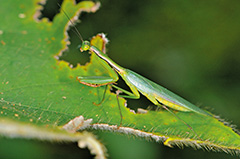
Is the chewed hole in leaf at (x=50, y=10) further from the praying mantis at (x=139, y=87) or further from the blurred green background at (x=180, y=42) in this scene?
the praying mantis at (x=139, y=87)

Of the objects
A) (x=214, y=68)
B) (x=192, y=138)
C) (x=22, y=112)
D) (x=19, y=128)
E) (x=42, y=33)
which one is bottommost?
(x=22, y=112)

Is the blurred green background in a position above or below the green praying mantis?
above

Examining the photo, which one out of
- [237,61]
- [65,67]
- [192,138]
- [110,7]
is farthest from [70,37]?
[237,61]

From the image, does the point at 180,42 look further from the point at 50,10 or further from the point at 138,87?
the point at 50,10

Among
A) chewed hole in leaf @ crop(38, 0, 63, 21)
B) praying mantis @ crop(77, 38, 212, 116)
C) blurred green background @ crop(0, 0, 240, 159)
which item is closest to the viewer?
praying mantis @ crop(77, 38, 212, 116)

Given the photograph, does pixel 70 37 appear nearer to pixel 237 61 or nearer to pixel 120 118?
pixel 120 118

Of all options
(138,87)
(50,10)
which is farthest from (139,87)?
(50,10)

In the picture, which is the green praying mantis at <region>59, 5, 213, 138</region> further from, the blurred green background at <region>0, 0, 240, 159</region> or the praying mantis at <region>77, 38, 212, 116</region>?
the blurred green background at <region>0, 0, 240, 159</region>

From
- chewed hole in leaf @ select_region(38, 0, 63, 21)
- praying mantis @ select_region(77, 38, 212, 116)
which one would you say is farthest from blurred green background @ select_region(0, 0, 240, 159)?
praying mantis @ select_region(77, 38, 212, 116)

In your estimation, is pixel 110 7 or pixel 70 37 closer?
pixel 70 37
